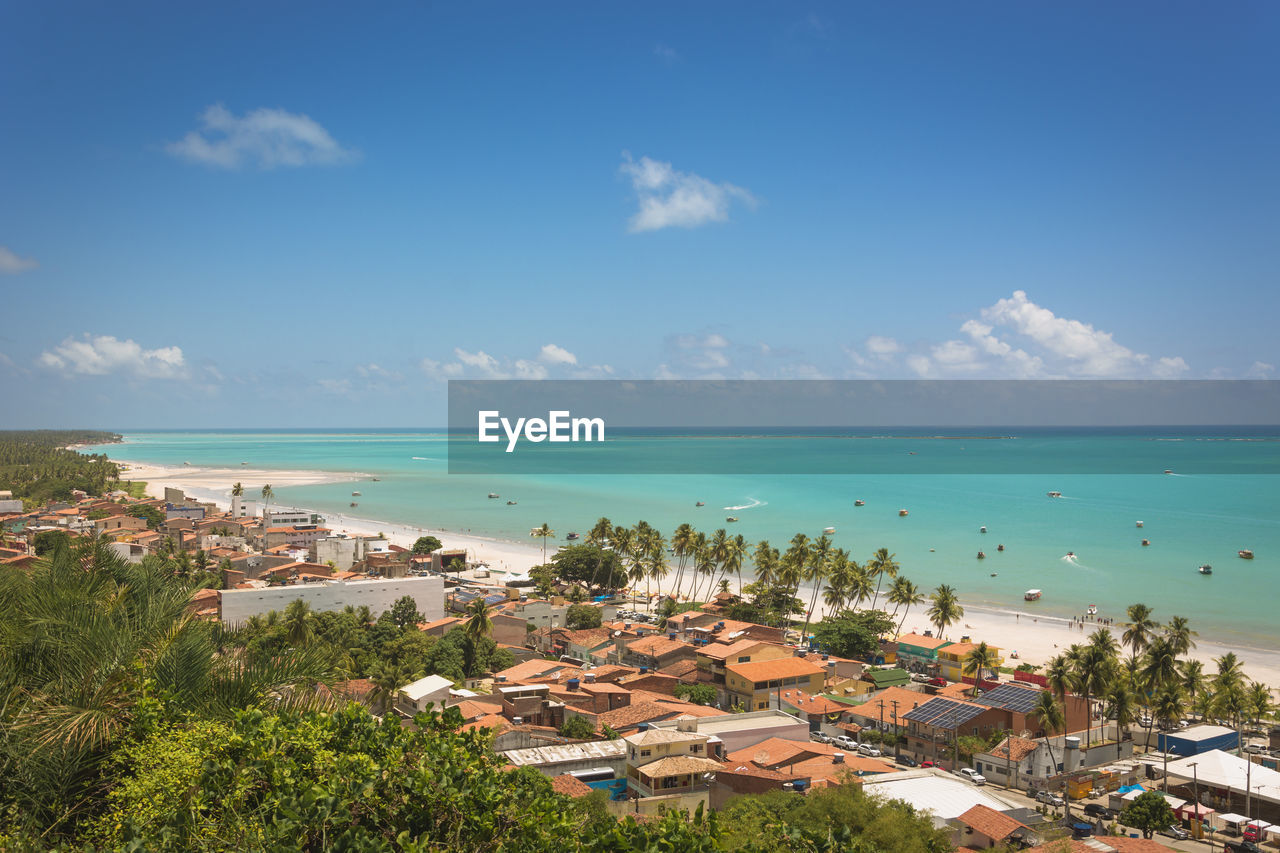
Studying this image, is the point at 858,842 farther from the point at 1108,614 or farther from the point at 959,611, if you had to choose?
the point at 1108,614

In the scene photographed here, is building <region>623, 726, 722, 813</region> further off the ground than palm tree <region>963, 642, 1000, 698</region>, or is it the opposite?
building <region>623, 726, 722, 813</region>

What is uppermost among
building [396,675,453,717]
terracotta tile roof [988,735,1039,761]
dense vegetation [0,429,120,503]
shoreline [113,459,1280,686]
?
dense vegetation [0,429,120,503]

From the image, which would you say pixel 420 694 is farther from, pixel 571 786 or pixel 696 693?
pixel 696 693

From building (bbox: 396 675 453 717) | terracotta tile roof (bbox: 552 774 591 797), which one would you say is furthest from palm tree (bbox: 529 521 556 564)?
terracotta tile roof (bbox: 552 774 591 797)

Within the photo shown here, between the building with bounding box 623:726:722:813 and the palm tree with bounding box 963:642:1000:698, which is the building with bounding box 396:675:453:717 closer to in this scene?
the building with bounding box 623:726:722:813

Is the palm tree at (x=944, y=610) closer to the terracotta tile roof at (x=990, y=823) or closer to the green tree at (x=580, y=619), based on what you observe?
the green tree at (x=580, y=619)

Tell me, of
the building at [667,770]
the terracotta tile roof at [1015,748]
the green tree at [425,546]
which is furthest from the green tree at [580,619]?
the building at [667,770]

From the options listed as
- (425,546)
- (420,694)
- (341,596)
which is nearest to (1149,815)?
(420,694)
